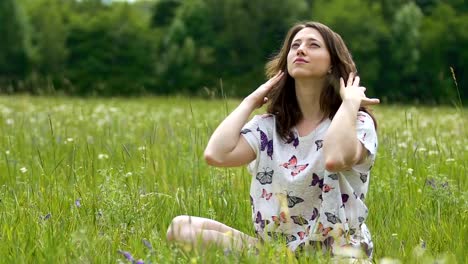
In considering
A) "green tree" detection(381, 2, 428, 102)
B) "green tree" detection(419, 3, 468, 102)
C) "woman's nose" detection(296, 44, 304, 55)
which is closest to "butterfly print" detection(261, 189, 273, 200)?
"woman's nose" detection(296, 44, 304, 55)

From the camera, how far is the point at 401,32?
44188mm

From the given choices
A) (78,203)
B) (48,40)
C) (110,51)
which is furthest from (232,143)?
(110,51)

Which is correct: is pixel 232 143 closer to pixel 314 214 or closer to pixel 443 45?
pixel 314 214

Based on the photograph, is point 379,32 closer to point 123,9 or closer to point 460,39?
point 460,39

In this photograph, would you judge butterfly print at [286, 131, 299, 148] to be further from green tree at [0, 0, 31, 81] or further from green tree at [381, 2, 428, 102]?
green tree at [0, 0, 31, 81]

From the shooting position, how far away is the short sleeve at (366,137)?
3596 millimetres

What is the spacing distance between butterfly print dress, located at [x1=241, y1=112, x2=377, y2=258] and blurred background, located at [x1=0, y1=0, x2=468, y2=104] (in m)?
36.7

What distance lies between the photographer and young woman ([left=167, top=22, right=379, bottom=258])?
11.8 feet

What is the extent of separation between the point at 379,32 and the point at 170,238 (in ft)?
142

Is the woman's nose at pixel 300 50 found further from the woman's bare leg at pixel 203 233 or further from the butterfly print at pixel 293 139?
the woman's bare leg at pixel 203 233

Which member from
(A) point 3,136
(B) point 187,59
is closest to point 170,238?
(A) point 3,136

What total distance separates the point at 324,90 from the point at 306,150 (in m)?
0.31

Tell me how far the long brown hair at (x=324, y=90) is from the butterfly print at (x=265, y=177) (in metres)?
0.19

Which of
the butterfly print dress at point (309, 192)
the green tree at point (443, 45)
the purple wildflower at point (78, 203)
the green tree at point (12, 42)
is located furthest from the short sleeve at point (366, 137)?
the green tree at point (12, 42)
